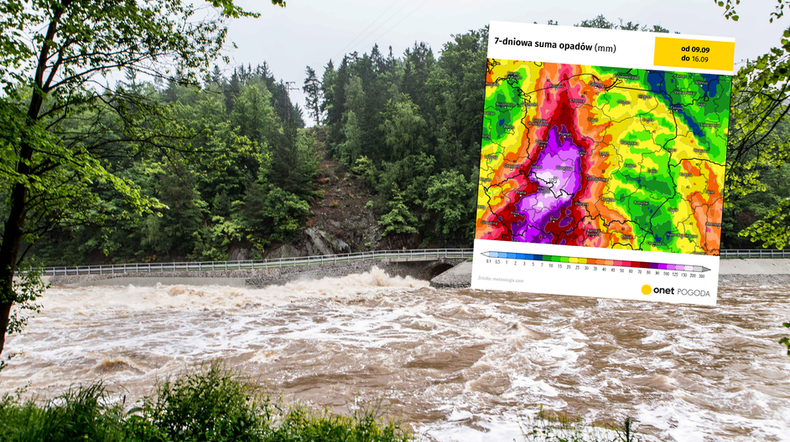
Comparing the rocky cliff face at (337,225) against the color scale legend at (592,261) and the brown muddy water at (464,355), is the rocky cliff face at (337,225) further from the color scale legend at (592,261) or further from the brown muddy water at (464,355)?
the color scale legend at (592,261)

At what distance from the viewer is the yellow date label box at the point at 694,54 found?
5.55m

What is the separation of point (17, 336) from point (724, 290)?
3512 cm

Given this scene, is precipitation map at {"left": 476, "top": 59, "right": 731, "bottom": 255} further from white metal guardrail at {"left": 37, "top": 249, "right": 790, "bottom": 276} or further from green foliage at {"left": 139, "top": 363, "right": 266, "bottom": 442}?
white metal guardrail at {"left": 37, "top": 249, "right": 790, "bottom": 276}

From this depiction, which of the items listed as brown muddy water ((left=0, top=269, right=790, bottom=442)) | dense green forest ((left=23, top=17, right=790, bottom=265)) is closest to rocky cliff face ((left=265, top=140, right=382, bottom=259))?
dense green forest ((left=23, top=17, right=790, bottom=265))

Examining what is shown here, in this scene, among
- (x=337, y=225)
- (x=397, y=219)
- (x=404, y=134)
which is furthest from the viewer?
(x=404, y=134)

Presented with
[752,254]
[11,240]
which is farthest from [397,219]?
[11,240]

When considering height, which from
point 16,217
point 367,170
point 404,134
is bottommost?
point 16,217

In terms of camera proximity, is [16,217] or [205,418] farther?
[16,217]

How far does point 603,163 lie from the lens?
648 cm

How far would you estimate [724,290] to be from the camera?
25828 millimetres

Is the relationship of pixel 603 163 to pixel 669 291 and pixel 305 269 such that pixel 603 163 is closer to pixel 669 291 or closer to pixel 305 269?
pixel 669 291

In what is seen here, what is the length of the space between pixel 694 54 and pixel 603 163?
178 centimetres

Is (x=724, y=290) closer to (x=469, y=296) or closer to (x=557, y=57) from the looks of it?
(x=469, y=296)

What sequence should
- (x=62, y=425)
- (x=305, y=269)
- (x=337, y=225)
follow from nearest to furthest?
(x=62, y=425) < (x=305, y=269) < (x=337, y=225)
